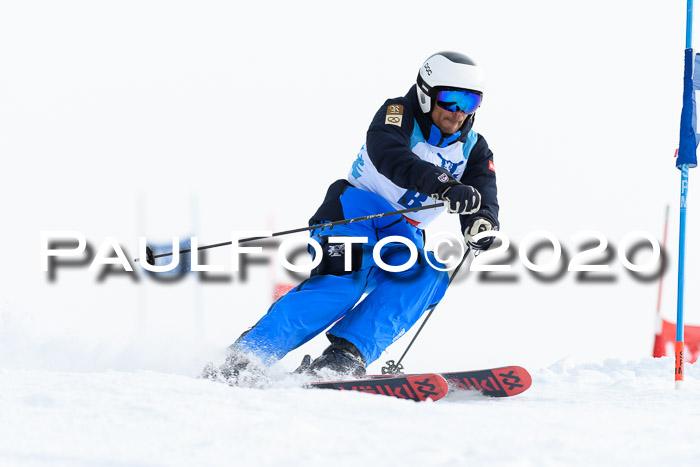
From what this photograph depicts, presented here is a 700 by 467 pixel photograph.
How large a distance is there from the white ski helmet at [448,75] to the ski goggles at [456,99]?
0.9 inches

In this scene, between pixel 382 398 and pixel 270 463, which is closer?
pixel 270 463

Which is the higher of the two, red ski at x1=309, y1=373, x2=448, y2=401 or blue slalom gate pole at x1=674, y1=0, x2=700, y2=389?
blue slalom gate pole at x1=674, y1=0, x2=700, y2=389

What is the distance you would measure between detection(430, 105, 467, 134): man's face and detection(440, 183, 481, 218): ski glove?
1.80ft

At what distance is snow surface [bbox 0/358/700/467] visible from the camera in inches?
73.1

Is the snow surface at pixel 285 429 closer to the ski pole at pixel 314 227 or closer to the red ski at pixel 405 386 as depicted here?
the red ski at pixel 405 386

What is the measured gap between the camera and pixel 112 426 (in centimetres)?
212

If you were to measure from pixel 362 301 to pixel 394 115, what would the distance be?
100 cm

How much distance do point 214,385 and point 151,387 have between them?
24 cm

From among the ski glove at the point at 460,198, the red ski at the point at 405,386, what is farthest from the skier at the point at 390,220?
the red ski at the point at 405,386

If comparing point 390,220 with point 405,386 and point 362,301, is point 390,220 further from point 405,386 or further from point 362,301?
point 405,386

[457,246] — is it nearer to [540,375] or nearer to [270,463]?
[540,375]

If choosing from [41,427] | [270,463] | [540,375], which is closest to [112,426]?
[41,427]

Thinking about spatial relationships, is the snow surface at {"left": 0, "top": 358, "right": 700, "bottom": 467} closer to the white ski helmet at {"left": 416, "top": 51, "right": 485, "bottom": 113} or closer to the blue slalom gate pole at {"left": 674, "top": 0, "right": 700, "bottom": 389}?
the white ski helmet at {"left": 416, "top": 51, "right": 485, "bottom": 113}

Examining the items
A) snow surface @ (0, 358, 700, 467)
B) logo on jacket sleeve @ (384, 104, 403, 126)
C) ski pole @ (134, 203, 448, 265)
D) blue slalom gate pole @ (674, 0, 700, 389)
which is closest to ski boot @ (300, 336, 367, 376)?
ski pole @ (134, 203, 448, 265)
